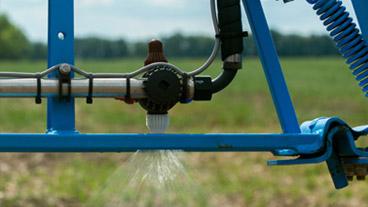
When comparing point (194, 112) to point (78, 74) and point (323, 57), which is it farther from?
point (323, 57)

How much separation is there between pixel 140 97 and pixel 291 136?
44cm

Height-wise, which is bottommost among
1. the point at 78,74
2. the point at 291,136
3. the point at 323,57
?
the point at 323,57

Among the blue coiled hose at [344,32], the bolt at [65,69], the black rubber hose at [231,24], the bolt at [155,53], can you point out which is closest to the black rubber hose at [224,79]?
the black rubber hose at [231,24]

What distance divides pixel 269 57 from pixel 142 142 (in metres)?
0.51

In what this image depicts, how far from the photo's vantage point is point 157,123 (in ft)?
7.27

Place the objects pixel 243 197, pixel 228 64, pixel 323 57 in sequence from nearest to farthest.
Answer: pixel 228 64 → pixel 243 197 → pixel 323 57

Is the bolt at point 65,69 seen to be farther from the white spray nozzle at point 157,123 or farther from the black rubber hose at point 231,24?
the black rubber hose at point 231,24

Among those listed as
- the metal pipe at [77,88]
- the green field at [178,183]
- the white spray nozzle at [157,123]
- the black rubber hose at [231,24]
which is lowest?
the green field at [178,183]

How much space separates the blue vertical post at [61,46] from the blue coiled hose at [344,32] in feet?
2.45

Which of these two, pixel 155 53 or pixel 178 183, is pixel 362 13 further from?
pixel 178 183

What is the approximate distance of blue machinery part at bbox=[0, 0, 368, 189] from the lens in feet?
6.77

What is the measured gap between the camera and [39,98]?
2111mm

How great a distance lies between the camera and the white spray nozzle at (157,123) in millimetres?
2213

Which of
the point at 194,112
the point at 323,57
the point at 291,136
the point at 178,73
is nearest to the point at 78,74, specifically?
the point at 178,73
